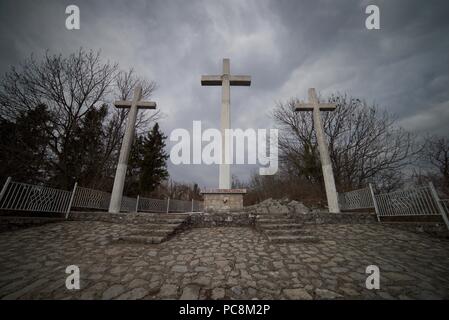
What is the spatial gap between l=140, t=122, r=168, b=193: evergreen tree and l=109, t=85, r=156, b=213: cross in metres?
12.9

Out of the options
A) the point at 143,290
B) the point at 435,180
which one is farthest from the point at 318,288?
the point at 435,180

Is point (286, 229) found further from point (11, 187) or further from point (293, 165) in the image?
point (293, 165)

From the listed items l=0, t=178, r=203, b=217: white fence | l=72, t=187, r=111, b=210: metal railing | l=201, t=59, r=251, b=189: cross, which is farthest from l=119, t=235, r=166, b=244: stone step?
l=72, t=187, r=111, b=210: metal railing

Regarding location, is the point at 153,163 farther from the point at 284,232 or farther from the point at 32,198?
the point at 284,232

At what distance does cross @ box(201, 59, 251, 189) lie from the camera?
699 centimetres

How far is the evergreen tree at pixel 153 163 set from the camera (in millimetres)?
20359

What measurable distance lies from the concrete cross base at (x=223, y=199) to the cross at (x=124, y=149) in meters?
3.62

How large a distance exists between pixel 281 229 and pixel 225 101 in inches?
219

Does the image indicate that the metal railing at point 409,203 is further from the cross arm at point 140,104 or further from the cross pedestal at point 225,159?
the cross arm at point 140,104

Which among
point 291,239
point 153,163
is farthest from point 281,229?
point 153,163

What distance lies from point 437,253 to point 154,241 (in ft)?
19.8

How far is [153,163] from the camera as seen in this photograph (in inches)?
842

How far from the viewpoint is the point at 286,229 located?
482 centimetres

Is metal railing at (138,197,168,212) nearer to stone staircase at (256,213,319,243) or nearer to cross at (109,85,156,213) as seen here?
cross at (109,85,156,213)
